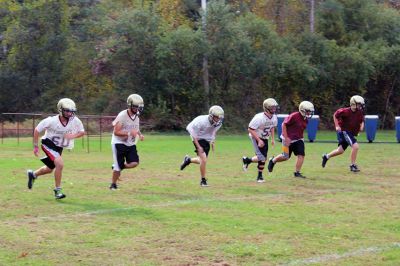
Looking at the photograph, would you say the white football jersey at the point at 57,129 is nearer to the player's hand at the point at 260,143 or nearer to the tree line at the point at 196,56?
the player's hand at the point at 260,143

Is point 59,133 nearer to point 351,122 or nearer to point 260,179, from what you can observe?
point 260,179

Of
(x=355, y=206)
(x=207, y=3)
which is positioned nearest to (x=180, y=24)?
(x=207, y=3)

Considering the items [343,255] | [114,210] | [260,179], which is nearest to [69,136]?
[114,210]

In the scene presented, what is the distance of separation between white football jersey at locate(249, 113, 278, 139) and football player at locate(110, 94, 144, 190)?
2.92 m

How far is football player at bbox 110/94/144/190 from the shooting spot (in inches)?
538

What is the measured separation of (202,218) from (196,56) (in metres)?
28.1

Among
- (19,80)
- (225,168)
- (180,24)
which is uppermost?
(180,24)

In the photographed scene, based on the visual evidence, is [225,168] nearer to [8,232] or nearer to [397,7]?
[8,232]

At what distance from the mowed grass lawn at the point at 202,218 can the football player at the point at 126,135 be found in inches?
23.0

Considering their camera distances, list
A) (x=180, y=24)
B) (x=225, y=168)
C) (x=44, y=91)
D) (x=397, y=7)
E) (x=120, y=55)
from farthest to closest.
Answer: (x=397, y=7)
(x=44, y=91)
(x=180, y=24)
(x=120, y=55)
(x=225, y=168)

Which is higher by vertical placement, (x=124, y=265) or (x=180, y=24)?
(x=180, y=24)

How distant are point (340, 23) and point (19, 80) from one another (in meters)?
19.2

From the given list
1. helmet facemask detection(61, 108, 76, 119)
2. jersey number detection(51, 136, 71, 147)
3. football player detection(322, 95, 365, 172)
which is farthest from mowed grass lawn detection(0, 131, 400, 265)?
helmet facemask detection(61, 108, 76, 119)

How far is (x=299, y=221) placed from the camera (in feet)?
34.3
